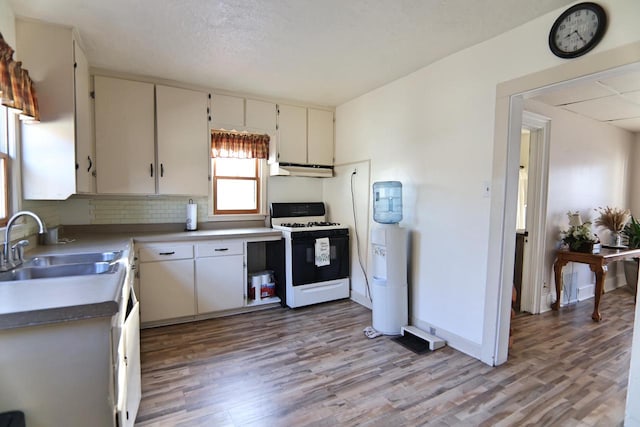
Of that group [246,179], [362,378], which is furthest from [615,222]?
[246,179]

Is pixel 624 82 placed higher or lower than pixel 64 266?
higher

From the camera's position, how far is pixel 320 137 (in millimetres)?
4254

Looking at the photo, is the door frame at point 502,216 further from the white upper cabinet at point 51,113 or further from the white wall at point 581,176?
the white upper cabinet at point 51,113

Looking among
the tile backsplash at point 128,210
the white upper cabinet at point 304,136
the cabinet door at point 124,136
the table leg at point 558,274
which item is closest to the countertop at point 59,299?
the cabinet door at point 124,136

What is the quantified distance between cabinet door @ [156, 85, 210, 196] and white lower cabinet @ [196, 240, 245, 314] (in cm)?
69

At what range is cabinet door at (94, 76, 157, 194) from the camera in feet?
10.1

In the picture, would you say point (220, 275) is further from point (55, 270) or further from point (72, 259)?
point (55, 270)

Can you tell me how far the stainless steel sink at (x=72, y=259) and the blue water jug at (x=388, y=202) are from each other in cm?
229

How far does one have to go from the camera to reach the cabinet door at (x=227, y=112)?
3584mm

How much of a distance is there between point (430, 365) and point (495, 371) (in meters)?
0.47

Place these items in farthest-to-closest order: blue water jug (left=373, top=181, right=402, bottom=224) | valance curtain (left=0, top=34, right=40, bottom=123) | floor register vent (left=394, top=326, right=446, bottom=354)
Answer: blue water jug (left=373, top=181, right=402, bottom=224), floor register vent (left=394, top=326, right=446, bottom=354), valance curtain (left=0, top=34, right=40, bottom=123)

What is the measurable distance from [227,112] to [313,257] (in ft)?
6.39

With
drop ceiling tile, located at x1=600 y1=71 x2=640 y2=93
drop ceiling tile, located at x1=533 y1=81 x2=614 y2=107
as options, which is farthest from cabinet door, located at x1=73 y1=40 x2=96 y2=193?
drop ceiling tile, located at x1=600 y1=71 x2=640 y2=93

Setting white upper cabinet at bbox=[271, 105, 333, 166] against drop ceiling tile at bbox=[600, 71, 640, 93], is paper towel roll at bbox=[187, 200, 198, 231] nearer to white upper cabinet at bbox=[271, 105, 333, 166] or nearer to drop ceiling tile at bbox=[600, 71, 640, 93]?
white upper cabinet at bbox=[271, 105, 333, 166]
